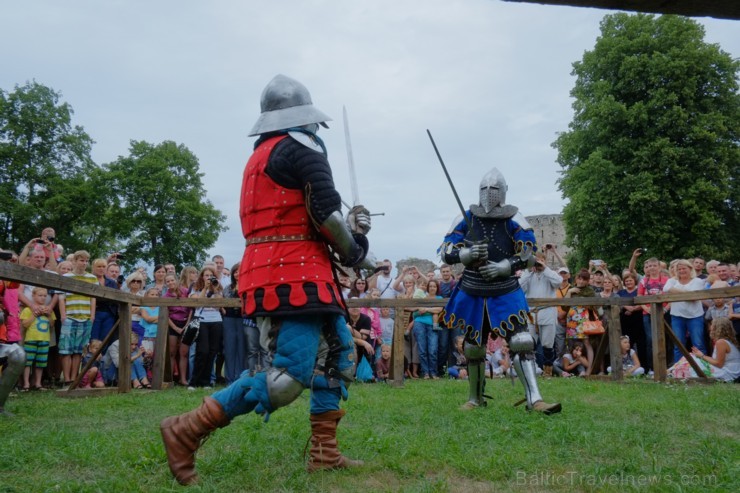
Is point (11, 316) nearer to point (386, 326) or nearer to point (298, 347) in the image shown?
point (298, 347)

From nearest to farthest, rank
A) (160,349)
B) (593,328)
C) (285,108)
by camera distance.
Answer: (285,108) < (160,349) < (593,328)

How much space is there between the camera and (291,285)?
303 cm

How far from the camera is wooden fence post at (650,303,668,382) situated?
7.90 metres

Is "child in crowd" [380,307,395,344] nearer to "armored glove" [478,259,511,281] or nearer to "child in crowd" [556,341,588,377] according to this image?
"child in crowd" [556,341,588,377]

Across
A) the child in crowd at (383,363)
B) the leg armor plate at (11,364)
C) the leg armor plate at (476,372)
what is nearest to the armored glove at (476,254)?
the leg armor plate at (476,372)

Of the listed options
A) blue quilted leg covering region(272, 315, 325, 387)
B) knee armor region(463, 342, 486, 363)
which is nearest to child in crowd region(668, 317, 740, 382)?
knee armor region(463, 342, 486, 363)

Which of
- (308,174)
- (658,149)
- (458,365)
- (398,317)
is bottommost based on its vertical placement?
(458,365)

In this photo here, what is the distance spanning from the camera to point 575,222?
22.8m

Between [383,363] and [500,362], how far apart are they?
69.4 inches

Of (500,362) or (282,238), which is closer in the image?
(282,238)

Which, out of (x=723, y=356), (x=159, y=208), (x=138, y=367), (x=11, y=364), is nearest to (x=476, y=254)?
(x=11, y=364)

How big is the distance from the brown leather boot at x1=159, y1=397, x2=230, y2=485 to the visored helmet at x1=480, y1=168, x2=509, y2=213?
3.38 meters

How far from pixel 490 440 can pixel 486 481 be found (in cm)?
86

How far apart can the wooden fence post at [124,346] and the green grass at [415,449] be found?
1286 millimetres
